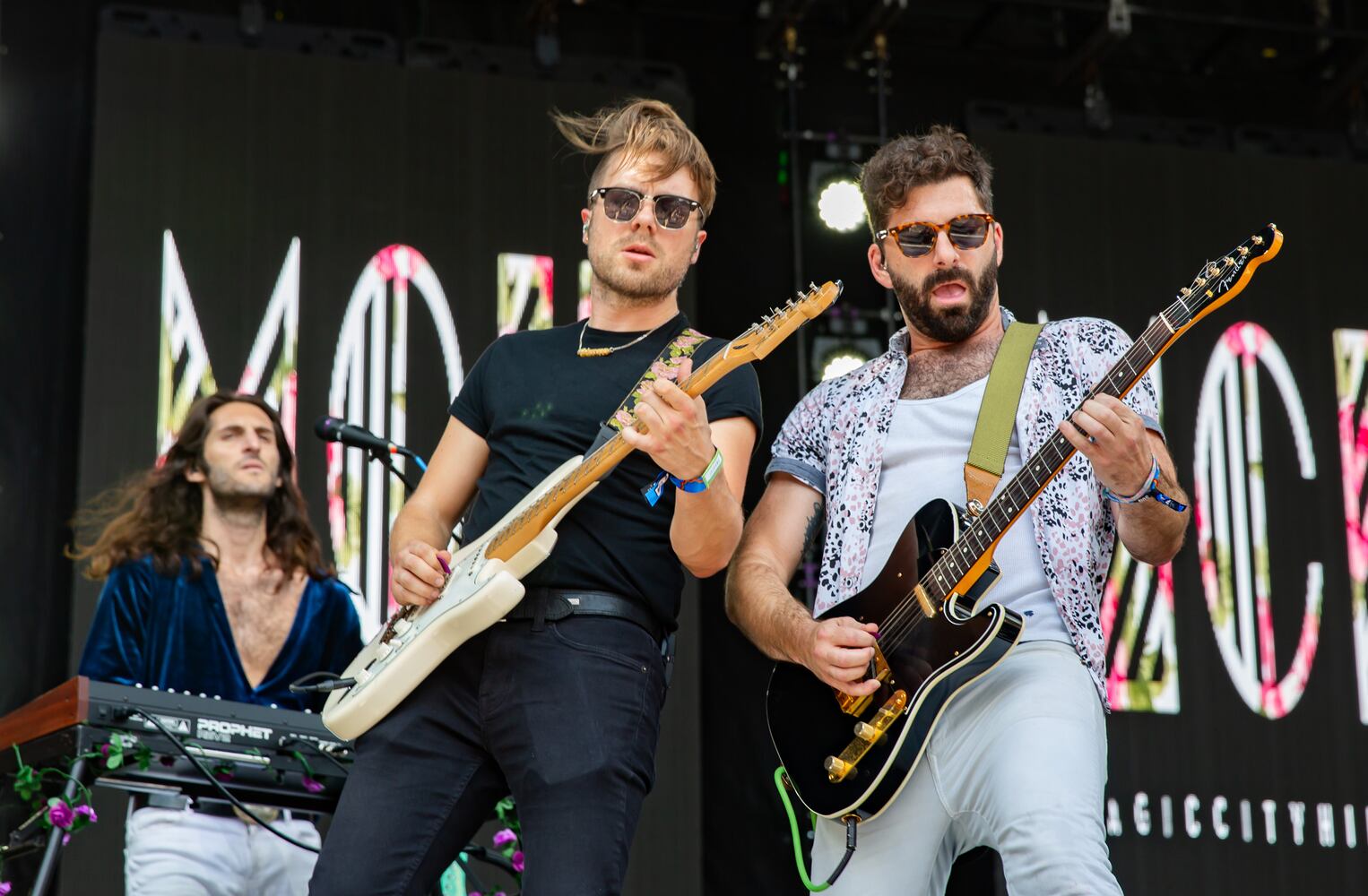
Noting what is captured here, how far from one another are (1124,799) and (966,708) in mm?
3159

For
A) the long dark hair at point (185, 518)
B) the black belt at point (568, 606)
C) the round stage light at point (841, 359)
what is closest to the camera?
the black belt at point (568, 606)

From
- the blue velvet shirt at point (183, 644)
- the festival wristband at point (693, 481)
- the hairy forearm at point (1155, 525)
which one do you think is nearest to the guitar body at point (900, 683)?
the hairy forearm at point (1155, 525)

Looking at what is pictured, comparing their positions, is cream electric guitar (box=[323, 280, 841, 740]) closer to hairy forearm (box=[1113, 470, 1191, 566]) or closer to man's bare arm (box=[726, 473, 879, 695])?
man's bare arm (box=[726, 473, 879, 695])

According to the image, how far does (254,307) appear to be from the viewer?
5750 mm

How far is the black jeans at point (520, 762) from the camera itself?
8.79 feet

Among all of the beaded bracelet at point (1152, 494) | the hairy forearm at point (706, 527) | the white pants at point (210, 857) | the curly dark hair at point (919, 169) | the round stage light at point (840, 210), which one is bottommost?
the white pants at point (210, 857)

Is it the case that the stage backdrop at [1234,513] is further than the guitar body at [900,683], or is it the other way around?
the stage backdrop at [1234,513]

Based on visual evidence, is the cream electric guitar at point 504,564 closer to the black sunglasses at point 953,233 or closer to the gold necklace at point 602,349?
the gold necklace at point 602,349

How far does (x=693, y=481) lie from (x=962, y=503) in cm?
65

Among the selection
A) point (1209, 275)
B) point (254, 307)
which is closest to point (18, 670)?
point (254, 307)

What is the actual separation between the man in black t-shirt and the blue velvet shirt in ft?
5.01

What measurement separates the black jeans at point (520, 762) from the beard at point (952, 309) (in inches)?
35.0

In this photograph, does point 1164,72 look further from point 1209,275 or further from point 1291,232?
point 1209,275

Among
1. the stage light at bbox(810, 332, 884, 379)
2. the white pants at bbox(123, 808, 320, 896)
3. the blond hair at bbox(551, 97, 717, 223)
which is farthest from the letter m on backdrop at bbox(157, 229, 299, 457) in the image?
the blond hair at bbox(551, 97, 717, 223)
